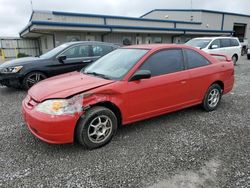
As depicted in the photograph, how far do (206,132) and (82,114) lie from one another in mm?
2207

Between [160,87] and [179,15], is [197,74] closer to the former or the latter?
[160,87]

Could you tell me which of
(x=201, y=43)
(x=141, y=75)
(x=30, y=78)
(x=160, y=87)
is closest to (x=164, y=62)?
(x=160, y=87)

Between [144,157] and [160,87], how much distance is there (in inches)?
49.9

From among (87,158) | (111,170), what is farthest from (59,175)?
(111,170)

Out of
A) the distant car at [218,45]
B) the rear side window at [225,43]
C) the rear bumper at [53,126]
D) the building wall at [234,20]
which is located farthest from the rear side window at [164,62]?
the building wall at [234,20]

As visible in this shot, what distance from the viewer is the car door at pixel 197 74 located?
4.12 meters

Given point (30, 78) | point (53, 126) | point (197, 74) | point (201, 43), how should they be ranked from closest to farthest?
point (53, 126)
point (197, 74)
point (30, 78)
point (201, 43)

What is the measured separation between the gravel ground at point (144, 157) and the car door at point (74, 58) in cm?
280

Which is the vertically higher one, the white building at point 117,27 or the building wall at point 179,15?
the building wall at point 179,15

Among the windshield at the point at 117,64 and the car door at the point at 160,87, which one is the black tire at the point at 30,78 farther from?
the car door at the point at 160,87

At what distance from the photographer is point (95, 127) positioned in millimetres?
3119

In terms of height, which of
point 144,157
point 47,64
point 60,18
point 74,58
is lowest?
point 144,157

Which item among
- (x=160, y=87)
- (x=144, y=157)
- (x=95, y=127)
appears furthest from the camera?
(x=160, y=87)

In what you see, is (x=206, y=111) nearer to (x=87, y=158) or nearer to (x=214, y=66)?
(x=214, y=66)
